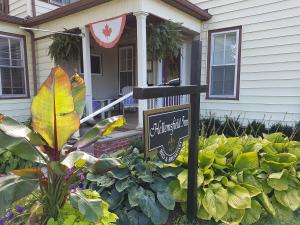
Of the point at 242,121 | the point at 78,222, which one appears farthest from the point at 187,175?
the point at 242,121

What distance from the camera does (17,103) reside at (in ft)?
24.3

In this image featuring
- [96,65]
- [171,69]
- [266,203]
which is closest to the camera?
[266,203]

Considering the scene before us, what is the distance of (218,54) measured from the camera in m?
6.96

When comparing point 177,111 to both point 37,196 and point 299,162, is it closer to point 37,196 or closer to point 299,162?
point 37,196

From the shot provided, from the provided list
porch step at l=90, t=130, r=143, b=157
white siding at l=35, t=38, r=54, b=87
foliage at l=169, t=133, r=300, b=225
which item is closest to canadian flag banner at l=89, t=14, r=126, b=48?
porch step at l=90, t=130, r=143, b=157

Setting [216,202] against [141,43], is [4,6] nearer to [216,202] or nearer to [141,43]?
[141,43]

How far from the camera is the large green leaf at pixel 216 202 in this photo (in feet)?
8.77

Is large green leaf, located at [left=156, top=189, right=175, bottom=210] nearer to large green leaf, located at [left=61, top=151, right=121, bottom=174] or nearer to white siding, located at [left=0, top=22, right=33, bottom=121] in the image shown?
large green leaf, located at [left=61, top=151, right=121, bottom=174]

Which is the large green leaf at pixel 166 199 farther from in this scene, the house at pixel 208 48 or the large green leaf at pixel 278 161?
the house at pixel 208 48

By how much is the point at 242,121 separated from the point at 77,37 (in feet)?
16.5

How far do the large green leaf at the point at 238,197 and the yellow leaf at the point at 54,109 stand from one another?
1899mm

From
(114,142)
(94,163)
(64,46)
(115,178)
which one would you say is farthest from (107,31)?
(94,163)

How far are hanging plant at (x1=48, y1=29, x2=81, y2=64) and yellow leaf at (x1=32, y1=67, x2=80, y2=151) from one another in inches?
213

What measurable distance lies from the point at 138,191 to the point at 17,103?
A: 6.19 m
